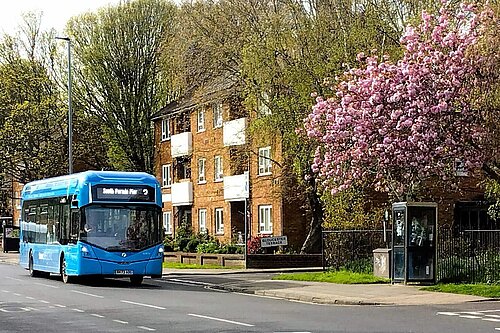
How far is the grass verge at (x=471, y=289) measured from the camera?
75.3ft

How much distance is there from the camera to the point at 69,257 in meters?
29.5

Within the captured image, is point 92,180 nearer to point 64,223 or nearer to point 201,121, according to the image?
point 64,223

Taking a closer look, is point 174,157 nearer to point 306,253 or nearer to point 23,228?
point 306,253

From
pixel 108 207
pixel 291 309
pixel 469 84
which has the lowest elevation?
pixel 291 309

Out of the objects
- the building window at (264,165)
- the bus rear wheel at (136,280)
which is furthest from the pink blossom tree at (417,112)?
the building window at (264,165)

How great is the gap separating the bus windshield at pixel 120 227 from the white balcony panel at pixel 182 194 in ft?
96.9

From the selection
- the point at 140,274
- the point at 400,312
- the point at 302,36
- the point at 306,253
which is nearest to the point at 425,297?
the point at 400,312

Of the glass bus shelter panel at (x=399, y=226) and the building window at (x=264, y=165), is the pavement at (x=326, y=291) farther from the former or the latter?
the building window at (x=264, y=165)

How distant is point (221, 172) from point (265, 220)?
631cm

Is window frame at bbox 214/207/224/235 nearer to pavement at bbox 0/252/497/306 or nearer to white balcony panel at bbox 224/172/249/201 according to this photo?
white balcony panel at bbox 224/172/249/201

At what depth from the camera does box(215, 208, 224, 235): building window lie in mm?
55500

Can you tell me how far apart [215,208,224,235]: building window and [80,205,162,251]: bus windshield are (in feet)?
85.7

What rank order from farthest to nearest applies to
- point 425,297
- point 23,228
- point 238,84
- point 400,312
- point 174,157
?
point 174,157, point 238,84, point 23,228, point 425,297, point 400,312

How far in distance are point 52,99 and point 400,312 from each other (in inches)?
1872
